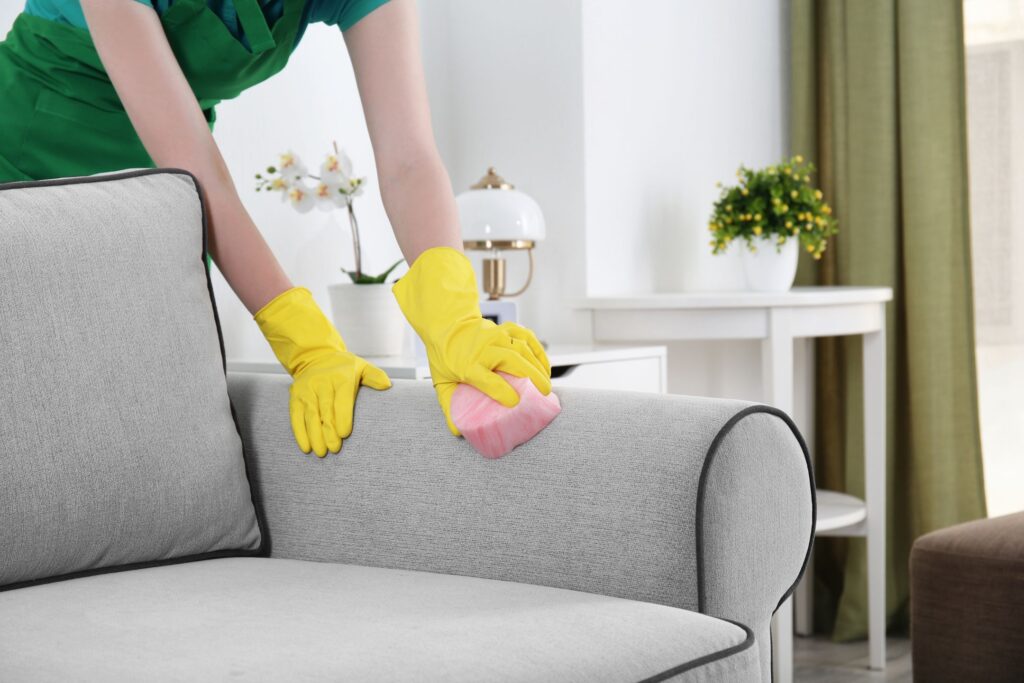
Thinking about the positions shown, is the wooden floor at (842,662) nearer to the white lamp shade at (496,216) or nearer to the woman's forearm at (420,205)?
the white lamp shade at (496,216)

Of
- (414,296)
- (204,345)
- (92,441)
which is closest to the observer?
(92,441)

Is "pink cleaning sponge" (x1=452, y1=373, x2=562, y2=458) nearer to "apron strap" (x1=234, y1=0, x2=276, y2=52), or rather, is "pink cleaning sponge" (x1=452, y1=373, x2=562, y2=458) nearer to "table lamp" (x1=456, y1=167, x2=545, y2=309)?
"apron strap" (x1=234, y1=0, x2=276, y2=52)

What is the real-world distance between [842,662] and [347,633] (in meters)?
2.01

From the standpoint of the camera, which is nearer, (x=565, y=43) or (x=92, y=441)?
(x=92, y=441)

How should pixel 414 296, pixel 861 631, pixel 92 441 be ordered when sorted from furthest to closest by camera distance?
pixel 861 631
pixel 414 296
pixel 92 441

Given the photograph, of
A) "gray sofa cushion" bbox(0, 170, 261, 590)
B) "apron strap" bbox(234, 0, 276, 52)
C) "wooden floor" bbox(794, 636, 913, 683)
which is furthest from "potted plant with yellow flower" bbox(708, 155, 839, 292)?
"gray sofa cushion" bbox(0, 170, 261, 590)

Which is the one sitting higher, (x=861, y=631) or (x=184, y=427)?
(x=184, y=427)

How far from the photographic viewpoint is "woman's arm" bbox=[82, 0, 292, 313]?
1.33 meters

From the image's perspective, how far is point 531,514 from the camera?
42.0 inches

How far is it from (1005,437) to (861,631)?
0.56m

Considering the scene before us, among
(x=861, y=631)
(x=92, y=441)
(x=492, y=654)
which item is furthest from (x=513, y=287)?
(x=492, y=654)

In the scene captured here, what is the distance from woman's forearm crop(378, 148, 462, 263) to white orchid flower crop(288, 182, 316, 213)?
0.55 m

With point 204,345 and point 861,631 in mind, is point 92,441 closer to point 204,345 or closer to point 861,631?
point 204,345

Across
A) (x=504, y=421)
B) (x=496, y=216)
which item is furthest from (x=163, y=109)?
(x=496, y=216)
